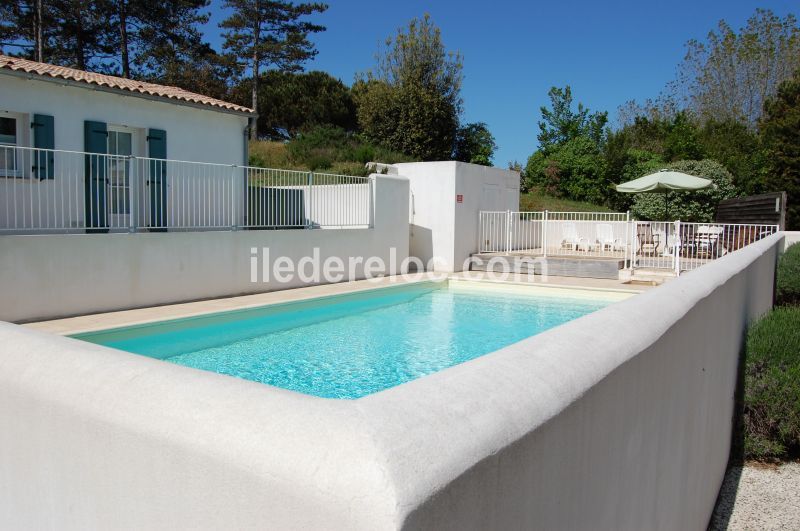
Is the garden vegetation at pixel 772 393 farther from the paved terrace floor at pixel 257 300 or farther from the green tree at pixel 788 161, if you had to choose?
the green tree at pixel 788 161

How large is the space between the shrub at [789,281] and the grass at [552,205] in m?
18.7

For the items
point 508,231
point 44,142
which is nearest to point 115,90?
point 44,142

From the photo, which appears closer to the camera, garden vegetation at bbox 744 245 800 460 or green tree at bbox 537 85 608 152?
garden vegetation at bbox 744 245 800 460

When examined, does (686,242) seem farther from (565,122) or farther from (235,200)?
(565,122)

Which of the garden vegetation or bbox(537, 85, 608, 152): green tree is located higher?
bbox(537, 85, 608, 152): green tree

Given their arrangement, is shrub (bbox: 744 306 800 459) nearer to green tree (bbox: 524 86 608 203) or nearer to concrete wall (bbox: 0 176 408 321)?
concrete wall (bbox: 0 176 408 321)

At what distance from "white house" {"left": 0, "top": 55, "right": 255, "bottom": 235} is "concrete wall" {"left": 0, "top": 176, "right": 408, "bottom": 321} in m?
0.52

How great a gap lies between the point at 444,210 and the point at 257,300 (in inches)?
301

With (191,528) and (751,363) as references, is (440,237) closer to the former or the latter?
(751,363)

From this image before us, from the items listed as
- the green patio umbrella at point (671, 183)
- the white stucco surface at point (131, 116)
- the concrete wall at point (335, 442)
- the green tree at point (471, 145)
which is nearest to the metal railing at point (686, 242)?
the green patio umbrella at point (671, 183)

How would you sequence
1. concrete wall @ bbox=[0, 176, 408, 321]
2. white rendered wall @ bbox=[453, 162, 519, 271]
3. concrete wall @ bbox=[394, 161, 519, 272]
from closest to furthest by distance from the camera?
concrete wall @ bbox=[0, 176, 408, 321] < concrete wall @ bbox=[394, 161, 519, 272] < white rendered wall @ bbox=[453, 162, 519, 271]

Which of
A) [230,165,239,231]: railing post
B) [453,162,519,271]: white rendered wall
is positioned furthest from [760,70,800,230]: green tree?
[230,165,239,231]: railing post

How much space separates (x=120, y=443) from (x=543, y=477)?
3.37 feet

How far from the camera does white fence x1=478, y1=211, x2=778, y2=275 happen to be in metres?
16.5
